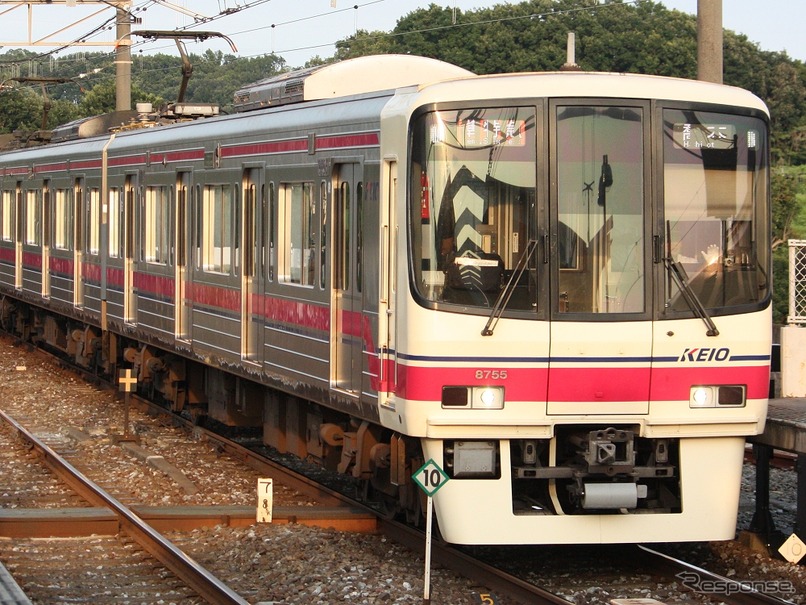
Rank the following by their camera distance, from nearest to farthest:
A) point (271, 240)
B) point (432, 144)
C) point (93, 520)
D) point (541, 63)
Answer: point (432, 144) → point (93, 520) → point (271, 240) → point (541, 63)

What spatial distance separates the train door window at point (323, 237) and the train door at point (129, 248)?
5883mm

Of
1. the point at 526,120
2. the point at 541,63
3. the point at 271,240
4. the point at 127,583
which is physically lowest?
the point at 127,583

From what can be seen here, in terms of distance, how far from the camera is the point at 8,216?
23.3 meters

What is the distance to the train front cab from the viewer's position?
7.95 m

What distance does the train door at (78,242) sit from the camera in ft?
58.8

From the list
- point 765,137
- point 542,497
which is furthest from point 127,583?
point 765,137

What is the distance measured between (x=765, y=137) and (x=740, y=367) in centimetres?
134

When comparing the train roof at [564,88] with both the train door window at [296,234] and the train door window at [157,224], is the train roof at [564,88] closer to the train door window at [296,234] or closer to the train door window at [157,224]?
the train door window at [296,234]

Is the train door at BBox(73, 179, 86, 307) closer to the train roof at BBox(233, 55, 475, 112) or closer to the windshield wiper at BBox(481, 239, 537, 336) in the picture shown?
the train roof at BBox(233, 55, 475, 112)

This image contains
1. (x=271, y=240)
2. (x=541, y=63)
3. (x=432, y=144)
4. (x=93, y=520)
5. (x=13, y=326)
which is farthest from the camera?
(x=541, y=63)

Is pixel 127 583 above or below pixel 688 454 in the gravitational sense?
below

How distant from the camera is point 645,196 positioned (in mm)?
8094

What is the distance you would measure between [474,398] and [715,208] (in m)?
1.76

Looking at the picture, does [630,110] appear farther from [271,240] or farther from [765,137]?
[271,240]
